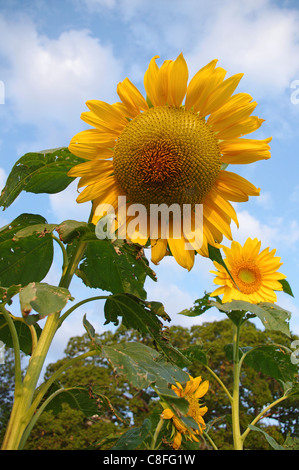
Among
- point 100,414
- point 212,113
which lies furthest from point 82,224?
point 100,414

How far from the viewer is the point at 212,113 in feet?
4.73

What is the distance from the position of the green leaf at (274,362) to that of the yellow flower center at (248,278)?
478 millimetres

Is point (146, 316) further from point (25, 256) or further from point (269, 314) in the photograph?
point (269, 314)

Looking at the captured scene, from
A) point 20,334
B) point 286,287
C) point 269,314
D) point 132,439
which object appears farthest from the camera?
point 286,287

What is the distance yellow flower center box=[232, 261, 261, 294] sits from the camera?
322 centimetres

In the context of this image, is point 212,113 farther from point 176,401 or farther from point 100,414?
point 100,414

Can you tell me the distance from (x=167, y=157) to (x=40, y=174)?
46 centimetres

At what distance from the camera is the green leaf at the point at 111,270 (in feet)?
5.13

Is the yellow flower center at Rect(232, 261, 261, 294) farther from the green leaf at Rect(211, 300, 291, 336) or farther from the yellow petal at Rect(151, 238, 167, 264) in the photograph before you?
the yellow petal at Rect(151, 238, 167, 264)

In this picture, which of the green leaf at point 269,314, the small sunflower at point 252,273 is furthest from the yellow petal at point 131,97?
the small sunflower at point 252,273

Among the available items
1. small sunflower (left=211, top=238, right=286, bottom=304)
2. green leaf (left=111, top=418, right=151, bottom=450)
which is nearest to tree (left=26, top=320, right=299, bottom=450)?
small sunflower (left=211, top=238, right=286, bottom=304)

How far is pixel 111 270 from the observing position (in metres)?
1.60

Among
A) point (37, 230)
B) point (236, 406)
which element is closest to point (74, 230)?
point (37, 230)

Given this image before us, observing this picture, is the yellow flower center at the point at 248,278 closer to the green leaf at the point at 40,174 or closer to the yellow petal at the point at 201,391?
the yellow petal at the point at 201,391
